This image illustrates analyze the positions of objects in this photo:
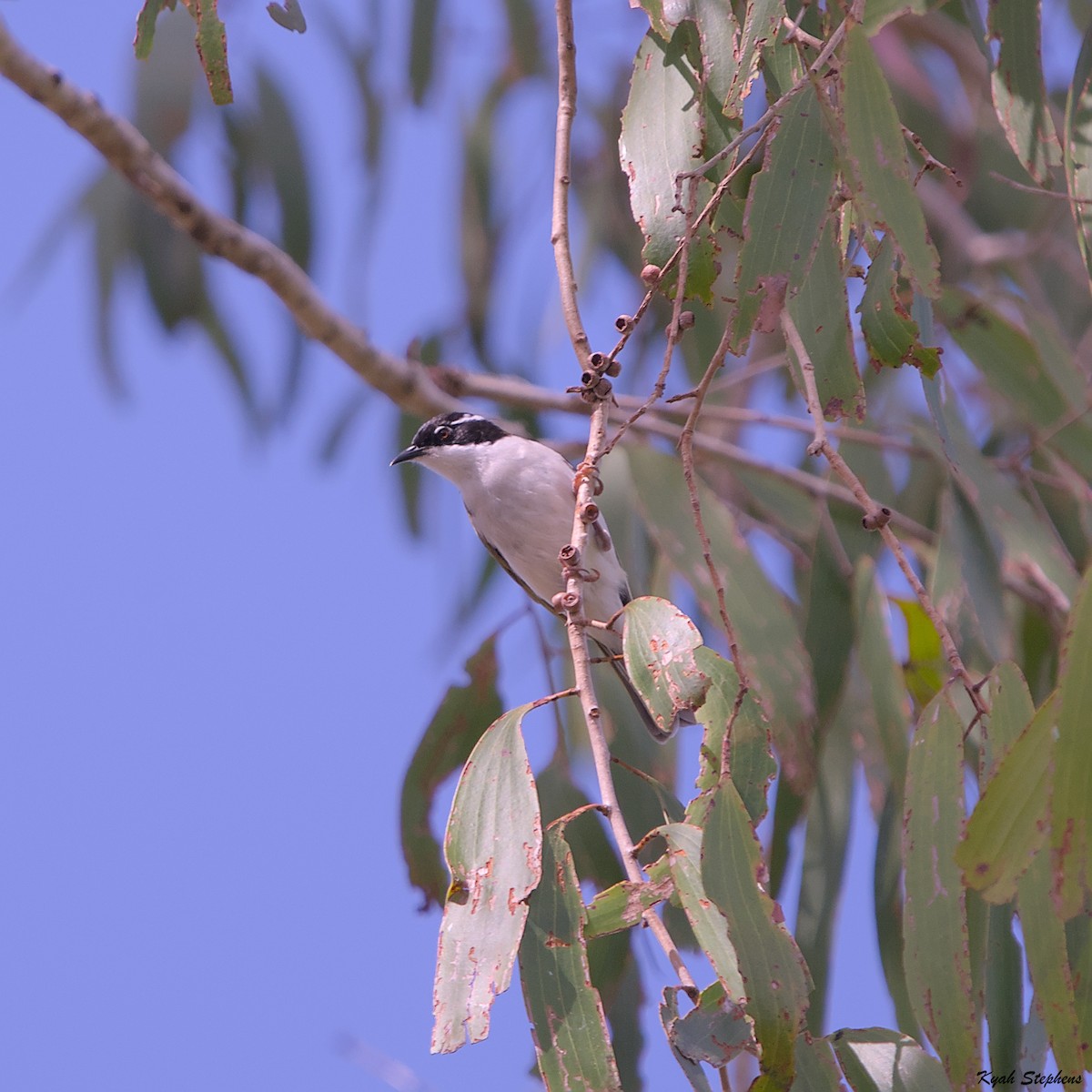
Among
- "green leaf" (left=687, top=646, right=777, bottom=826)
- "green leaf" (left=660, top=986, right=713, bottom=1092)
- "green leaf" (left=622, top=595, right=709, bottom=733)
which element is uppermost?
"green leaf" (left=622, top=595, right=709, bottom=733)

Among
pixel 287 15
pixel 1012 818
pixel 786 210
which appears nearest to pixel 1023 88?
pixel 786 210

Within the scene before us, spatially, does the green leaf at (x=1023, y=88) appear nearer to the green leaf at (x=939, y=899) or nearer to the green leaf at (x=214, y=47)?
the green leaf at (x=939, y=899)

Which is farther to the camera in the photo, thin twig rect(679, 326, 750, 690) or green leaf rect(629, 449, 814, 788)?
green leaf rect(629, 449, 814, 788)

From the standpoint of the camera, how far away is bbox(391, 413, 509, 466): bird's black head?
3.81 m

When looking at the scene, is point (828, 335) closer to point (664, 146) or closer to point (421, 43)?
point (664, 146)

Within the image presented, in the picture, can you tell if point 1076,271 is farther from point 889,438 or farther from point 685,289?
point 685,289

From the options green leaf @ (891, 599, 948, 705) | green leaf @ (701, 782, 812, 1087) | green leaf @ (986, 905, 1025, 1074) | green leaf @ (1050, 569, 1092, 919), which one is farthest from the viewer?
green leaf @ (891, 599, 948, 705)

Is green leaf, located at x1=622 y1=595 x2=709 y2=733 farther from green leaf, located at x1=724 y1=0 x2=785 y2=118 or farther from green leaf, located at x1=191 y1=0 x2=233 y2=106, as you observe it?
green leaf, located at x1=191 y1=0 x2=233 y2=106

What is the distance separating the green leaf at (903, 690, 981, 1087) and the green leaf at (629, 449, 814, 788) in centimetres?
88

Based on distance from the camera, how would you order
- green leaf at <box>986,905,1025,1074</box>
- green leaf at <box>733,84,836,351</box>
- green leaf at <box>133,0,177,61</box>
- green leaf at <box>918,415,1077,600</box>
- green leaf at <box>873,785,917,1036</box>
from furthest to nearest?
green leaf at <box>918,415,1077,600</box> → green leaf at <box>873,785,917,1036</box> → green leaf at <box>986,905,1025,1074</box> → green leaf at <box>133,0,177,61</box> → green leaf at <box>733,84,836,351</box>

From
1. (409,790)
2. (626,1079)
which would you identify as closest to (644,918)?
(626,1079)

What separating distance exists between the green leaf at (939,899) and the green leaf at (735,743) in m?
0.20

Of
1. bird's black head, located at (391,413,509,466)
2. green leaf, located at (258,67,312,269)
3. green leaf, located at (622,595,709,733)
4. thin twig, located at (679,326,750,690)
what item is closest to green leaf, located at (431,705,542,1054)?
green leaf, located at (622,595,709,733)

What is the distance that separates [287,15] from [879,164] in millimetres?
895
